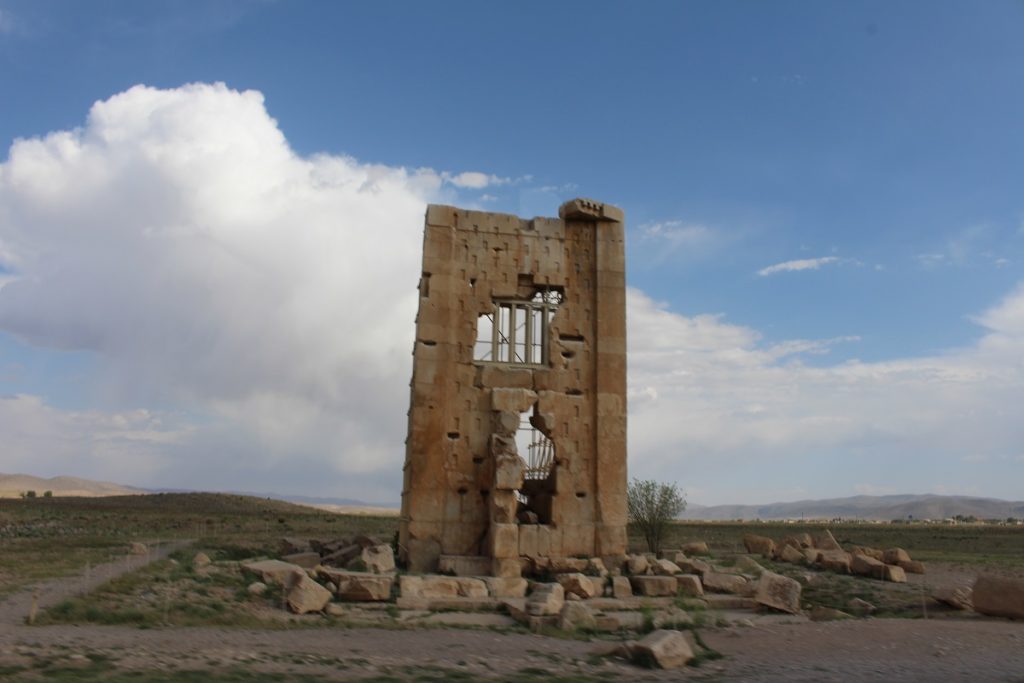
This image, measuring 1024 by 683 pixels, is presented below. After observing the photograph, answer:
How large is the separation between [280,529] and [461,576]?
23038 millimetres

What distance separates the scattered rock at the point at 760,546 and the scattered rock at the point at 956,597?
7.62 meters

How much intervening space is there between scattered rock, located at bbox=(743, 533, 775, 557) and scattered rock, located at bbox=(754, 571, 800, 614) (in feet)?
28.3

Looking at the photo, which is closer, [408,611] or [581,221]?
[408,611]

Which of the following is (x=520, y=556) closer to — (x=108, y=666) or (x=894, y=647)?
(x=894, y=647)

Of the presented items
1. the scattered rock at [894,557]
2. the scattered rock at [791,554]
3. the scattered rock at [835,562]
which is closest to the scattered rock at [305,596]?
the scattered rock at [835,562]

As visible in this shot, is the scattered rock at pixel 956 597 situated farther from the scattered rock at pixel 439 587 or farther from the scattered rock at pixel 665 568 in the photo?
the scattered rock at pixel 439 587

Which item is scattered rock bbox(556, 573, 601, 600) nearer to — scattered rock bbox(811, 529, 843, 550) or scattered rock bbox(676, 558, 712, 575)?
scattered rock bbox(676, 558, 712, 575)

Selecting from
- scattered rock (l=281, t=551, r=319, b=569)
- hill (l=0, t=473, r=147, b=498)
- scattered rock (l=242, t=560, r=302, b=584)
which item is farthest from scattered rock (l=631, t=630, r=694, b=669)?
hill (l=0, t=473, r=147, b=498)

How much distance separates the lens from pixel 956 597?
47.1 feet

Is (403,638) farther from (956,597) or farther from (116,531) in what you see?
(116,531)

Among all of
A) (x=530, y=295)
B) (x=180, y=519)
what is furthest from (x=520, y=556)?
(x=180, y=519)

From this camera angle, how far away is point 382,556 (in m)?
15.8

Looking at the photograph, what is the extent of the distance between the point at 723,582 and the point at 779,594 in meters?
1.83

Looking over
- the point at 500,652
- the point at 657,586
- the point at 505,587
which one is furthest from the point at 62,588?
the point at 657,586
